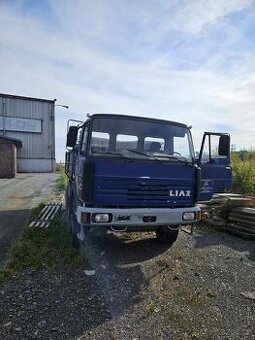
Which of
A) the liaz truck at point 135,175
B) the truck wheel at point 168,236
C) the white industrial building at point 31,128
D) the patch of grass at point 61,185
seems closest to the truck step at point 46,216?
the liaz truck at point 135,175

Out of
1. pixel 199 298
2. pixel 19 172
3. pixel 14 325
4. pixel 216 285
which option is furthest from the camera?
pixel 19 172

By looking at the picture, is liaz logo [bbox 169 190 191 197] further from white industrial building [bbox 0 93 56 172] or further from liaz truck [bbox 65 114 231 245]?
white industrial building [bbox 0 93 56 172]

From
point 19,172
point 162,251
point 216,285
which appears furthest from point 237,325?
point 19,172

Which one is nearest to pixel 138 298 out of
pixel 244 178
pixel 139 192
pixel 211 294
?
pixel 211 294

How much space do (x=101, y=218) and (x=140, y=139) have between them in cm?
156

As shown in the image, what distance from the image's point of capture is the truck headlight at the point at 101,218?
16.8ft

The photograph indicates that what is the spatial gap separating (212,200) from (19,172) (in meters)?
27.9

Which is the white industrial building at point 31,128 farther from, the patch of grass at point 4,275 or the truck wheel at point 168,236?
the patch of grass at point 4,275

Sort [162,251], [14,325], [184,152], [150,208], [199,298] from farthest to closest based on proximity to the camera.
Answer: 1. [162,251]
2. [184,152]
3. [150,208]
4. [199,298]
5. [14,325]

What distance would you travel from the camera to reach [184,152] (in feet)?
19.8

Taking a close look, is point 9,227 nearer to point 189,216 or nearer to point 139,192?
point 139,192

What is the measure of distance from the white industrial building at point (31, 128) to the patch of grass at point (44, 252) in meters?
27.7

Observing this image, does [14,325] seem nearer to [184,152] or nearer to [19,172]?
[184,152]

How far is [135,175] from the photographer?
Result: 17.7ft
